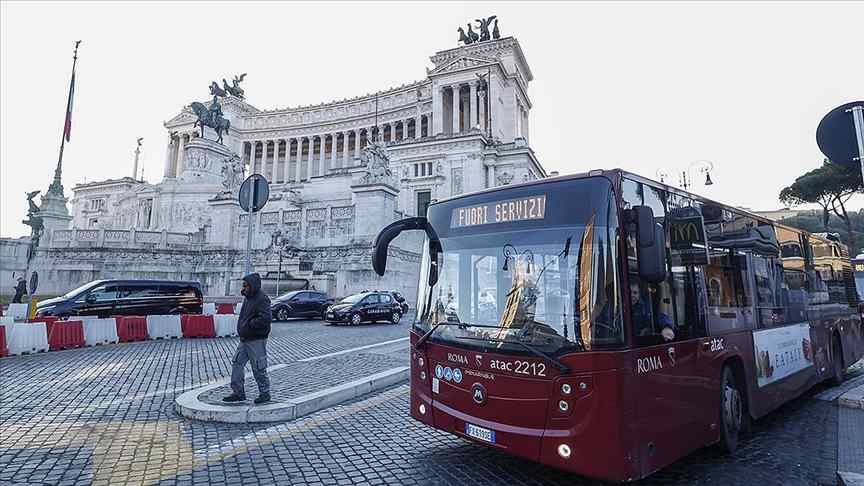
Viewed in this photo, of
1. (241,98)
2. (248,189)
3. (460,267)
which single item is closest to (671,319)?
(460,267)

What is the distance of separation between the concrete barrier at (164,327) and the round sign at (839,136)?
15301mm

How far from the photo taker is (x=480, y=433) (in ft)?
12.4

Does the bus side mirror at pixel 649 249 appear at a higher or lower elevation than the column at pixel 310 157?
lower

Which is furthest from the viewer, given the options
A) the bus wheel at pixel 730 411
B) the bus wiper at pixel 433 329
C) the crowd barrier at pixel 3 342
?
the crowd barrier at pixel 3 342

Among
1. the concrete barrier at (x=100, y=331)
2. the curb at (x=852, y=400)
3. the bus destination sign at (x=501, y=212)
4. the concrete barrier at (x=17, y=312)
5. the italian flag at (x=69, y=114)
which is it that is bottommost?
the curb at (x=852, y=400)

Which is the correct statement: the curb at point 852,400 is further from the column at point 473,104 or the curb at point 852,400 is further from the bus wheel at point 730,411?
the column at point 473,104

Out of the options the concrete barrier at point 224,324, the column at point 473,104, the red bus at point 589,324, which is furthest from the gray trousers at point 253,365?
the column at point 473,104

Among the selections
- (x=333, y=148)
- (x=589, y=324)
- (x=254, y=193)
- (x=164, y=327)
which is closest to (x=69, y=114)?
(x=164, y=327)

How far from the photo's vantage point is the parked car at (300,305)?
61.7ft

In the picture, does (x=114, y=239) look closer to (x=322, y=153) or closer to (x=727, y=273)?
(x=727, y=273)

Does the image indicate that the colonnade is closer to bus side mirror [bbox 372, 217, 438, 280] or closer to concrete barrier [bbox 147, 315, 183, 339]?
concrete barrier [bbox 147, 315, 183, 339]

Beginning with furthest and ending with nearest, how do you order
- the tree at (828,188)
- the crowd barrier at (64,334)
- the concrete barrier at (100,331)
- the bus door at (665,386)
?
the tree at (828,188)
the concrete barrier at (100,331)
the crowd barrier at (64,334)
the bus door at (665,386)

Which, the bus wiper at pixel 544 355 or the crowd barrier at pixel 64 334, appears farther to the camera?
the crowd barrier at pixel 64 334

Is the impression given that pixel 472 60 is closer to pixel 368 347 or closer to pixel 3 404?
pixel 368 347
